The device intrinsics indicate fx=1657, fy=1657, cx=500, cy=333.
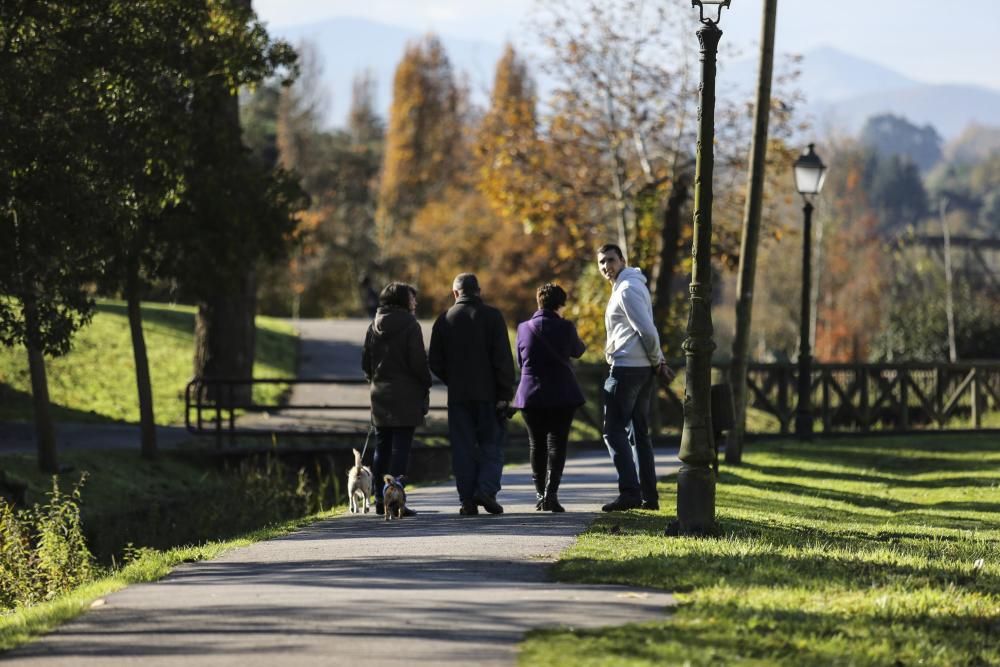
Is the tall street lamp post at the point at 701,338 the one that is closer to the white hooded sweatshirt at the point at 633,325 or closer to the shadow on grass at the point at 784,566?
the shadow on grass at the point at 784,566

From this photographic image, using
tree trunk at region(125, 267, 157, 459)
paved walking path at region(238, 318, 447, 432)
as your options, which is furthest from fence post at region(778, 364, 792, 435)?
tree trunk at region(125, 267, 157, 459)

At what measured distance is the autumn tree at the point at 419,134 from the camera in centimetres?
8169

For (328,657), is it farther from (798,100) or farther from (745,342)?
(798,100)

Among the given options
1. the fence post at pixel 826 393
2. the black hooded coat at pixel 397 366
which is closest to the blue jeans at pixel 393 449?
the black hooded coat at pixel 397 366

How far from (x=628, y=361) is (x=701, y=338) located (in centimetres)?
184

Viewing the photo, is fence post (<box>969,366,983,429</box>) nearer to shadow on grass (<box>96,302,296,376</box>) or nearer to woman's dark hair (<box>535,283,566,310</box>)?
shadow on grass (<box>96,302,296,376</box>)

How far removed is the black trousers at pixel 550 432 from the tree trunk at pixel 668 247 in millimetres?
16728

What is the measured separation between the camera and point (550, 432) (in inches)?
553

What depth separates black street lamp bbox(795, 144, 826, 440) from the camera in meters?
24.6

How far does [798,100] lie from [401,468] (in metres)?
20.2

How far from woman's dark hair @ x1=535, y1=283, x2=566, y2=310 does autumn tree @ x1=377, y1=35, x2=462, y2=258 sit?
5981 centimetres

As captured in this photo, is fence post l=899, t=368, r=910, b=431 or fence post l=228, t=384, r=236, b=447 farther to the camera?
fence post l=899, t=368, r=910, b=431

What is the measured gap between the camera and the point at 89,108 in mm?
18125

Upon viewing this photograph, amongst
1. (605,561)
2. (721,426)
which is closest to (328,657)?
(605,561)
